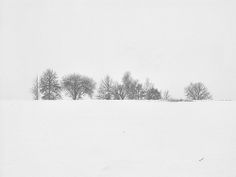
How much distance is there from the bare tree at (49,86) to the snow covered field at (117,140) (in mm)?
41469

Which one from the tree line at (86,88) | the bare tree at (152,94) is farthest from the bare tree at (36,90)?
the bare tree at (152,94)

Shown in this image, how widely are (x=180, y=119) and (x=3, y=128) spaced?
10.3 metres

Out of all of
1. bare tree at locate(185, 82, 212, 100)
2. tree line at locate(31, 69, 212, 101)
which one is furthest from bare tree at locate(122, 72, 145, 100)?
bare tree at locate(185, 82, 212, 100)

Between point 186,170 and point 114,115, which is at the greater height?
point 114,115

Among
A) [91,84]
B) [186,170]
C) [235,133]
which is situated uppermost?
[91,84]

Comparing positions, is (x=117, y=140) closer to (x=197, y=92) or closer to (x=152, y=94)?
(x=152, y=94)

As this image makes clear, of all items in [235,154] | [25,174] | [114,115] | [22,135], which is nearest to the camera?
[25,174]

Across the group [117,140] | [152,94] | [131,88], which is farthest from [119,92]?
[117,140]

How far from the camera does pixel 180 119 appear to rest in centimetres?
1549

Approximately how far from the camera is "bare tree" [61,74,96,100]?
218 feet

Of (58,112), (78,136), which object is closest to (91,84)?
(58,112)

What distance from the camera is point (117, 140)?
40.5ft

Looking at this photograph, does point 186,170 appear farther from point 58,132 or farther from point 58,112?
point 58,112

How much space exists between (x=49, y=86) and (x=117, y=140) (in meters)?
49.9
